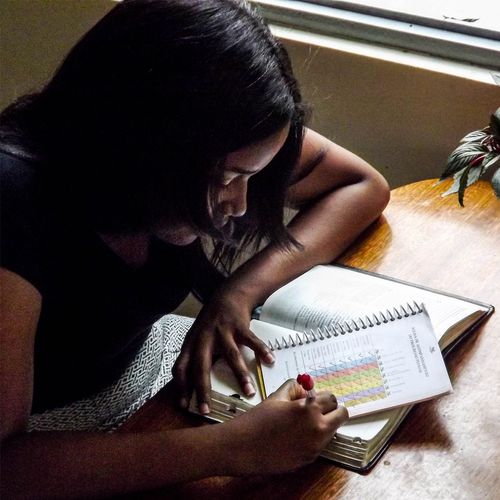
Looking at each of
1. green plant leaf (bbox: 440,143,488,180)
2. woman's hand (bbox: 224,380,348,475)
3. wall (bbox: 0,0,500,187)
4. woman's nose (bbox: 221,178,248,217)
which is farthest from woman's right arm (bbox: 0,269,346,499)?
wall (bbox: 0,0,500,187)

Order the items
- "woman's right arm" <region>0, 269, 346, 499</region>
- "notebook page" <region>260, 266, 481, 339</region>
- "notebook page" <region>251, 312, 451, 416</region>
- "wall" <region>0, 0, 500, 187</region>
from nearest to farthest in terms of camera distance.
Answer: "woman's right arm" <region>0, 269, 346, 499</region> → "notebook page" <region>251, 312, 451, 416</region> → "notebook page" <region>260, 266, 481, 339</region> → "wall" <region>0, 0, 500, 187</region>

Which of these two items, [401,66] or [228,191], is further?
[401,66]

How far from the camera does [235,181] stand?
971 millimetres

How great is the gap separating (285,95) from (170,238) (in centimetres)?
24

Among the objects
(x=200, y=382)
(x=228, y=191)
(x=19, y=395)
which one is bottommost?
(x=200, y=382)

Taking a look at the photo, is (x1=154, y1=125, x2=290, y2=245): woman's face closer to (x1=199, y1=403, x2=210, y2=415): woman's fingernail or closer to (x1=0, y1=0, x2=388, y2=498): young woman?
(x1=0, y1=0, x2=388, y2=498): young woman

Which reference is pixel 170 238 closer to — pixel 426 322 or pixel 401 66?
pixel 426 322

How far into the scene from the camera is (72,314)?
1.00m

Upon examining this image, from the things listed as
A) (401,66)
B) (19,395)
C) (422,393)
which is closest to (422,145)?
(401,66)

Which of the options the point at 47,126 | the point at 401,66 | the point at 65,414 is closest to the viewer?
the point at 47,126

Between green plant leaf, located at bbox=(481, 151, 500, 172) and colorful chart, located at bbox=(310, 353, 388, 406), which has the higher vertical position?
green plant leaf, located at bbox=(481, 151, 500, 172)

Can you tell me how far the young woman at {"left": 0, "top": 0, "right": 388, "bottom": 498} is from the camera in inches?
33.6

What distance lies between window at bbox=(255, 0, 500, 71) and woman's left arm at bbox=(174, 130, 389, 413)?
34 centimetres

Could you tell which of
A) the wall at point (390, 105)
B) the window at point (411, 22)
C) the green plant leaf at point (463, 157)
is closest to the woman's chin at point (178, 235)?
the green plant leaf at point (463, 157)
